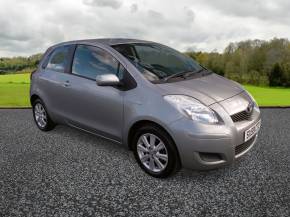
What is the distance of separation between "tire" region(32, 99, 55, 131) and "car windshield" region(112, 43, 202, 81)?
6.69ft

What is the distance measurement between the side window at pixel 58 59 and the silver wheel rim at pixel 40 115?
0.79 metres

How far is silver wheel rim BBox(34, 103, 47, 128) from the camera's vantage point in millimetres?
5812

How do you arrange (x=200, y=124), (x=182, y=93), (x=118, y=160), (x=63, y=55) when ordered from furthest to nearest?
(x=63, y=55), (x=118, y=160), (x=182, y=93), (x=200, y=124)

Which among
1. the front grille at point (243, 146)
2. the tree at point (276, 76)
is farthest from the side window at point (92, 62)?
the tree at point (276, 76)

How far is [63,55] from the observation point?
17.0 ft

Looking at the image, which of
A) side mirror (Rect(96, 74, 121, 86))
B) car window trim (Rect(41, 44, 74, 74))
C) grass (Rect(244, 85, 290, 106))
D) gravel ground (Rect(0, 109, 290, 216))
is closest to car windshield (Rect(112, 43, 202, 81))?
side mirror (Rect(96, 74, 121, 86))

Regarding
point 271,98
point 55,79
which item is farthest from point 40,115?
point 271,98

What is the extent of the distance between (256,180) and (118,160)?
5.97 feet

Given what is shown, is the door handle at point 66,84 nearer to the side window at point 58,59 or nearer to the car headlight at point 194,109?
the side window at point 58,59

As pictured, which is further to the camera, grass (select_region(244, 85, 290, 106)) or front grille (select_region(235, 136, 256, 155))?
grass (select_region(244, 85, 290, 106))

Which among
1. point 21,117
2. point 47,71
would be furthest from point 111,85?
point 21,117

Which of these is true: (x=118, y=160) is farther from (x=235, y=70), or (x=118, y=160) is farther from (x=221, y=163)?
(x=235, y=70)

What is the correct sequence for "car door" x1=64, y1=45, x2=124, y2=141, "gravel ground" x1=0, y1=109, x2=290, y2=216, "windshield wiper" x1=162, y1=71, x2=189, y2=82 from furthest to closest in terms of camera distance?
1. "car door" x1=64, y1=45, x2=124, y2=141
2. "windshield wiper" x1=162, y1=71, x2=189, y2=82
3. "gravel ground" x1=0, y1=109, x2=290, y2=216

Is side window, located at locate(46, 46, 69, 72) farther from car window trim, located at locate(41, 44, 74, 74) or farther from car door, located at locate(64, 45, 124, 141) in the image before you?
car door, located at locate(64, 45, 124, 141)
